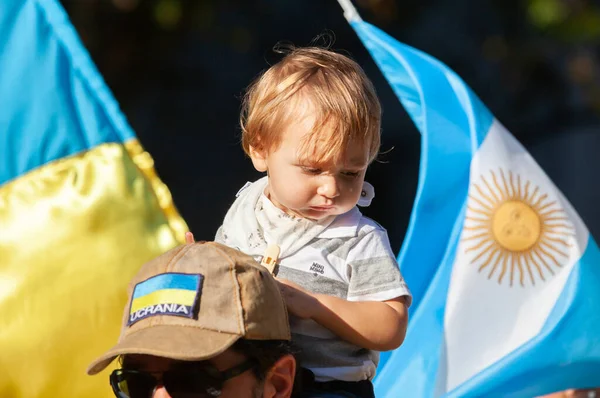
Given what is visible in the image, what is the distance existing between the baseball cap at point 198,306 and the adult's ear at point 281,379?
7 centimetres

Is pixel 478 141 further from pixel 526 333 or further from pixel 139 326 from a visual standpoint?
pixel 139 326

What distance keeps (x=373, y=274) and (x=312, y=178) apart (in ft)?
0.76

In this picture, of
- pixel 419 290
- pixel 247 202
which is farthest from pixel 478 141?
pixel 247 202

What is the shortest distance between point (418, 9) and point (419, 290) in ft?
14.1

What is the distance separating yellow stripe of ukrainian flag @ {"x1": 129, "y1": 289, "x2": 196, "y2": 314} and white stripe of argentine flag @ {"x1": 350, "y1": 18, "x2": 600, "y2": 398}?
1.13 meters

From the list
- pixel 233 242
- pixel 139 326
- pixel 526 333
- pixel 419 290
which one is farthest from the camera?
pixel 419 290

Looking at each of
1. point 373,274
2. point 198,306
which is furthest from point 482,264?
point 198,306

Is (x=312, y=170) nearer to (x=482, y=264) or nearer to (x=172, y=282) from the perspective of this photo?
(x=172, y=282)

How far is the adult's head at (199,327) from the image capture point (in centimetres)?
194

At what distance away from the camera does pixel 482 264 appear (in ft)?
10.5

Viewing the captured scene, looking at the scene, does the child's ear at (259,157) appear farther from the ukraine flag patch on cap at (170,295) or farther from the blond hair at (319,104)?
the ukraine flag patch on cap at (170,295)

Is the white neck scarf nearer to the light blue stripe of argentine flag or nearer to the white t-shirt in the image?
the white t-shirt

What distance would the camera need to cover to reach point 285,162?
231cm

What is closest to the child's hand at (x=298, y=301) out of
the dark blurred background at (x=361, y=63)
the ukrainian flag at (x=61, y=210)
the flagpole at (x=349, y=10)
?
the ukrainian flag at (x=61, y=210)
